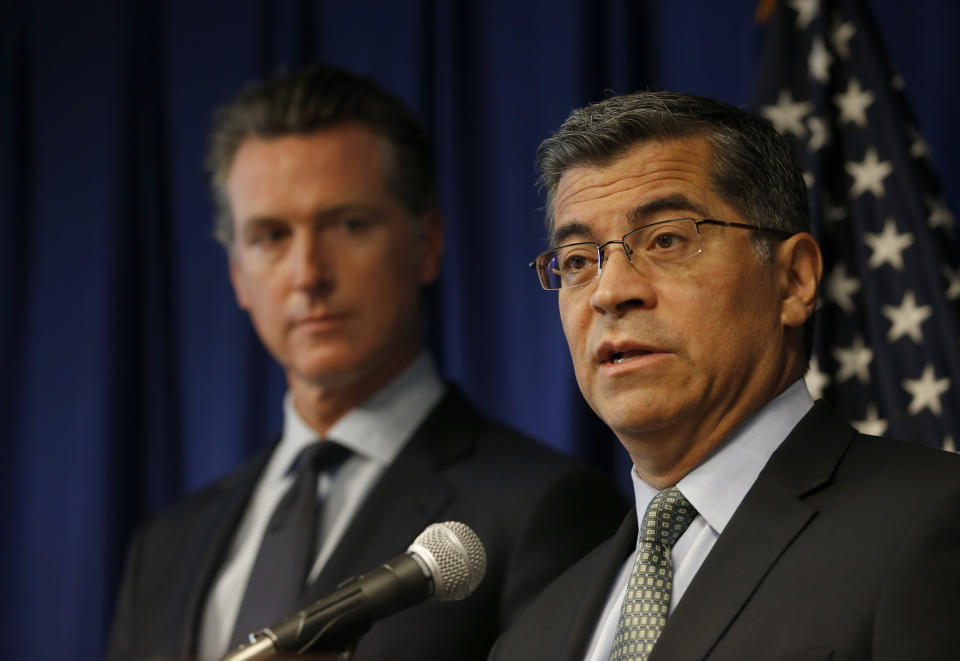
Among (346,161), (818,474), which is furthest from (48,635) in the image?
(818,474)

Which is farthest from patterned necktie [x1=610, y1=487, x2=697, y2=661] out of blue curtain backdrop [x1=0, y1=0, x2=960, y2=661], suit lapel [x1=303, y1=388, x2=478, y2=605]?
blue curtain backdrop [x1=0, y1=0, x2=960, y2=661]

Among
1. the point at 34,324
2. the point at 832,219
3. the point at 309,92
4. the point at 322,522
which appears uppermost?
the point at 309,92

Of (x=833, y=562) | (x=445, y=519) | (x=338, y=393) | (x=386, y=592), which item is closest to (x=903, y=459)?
(x=833, y=562)

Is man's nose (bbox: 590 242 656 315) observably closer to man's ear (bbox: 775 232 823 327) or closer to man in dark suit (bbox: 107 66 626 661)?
man's ear (bbox: 775 232 823 327)

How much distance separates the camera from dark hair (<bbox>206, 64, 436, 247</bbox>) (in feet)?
9.39

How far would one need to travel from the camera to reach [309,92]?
289 cm

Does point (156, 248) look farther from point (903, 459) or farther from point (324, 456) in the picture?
point (903, 459)

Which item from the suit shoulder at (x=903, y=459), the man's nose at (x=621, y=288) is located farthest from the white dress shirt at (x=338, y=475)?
the suit shoulder at (x=903, y=459)

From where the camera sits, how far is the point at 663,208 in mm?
1785

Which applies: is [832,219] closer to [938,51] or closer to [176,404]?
[938,51]

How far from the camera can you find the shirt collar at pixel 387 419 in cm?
264

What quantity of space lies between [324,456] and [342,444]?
46 millimetres

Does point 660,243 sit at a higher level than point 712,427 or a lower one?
higher

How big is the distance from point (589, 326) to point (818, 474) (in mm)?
399
